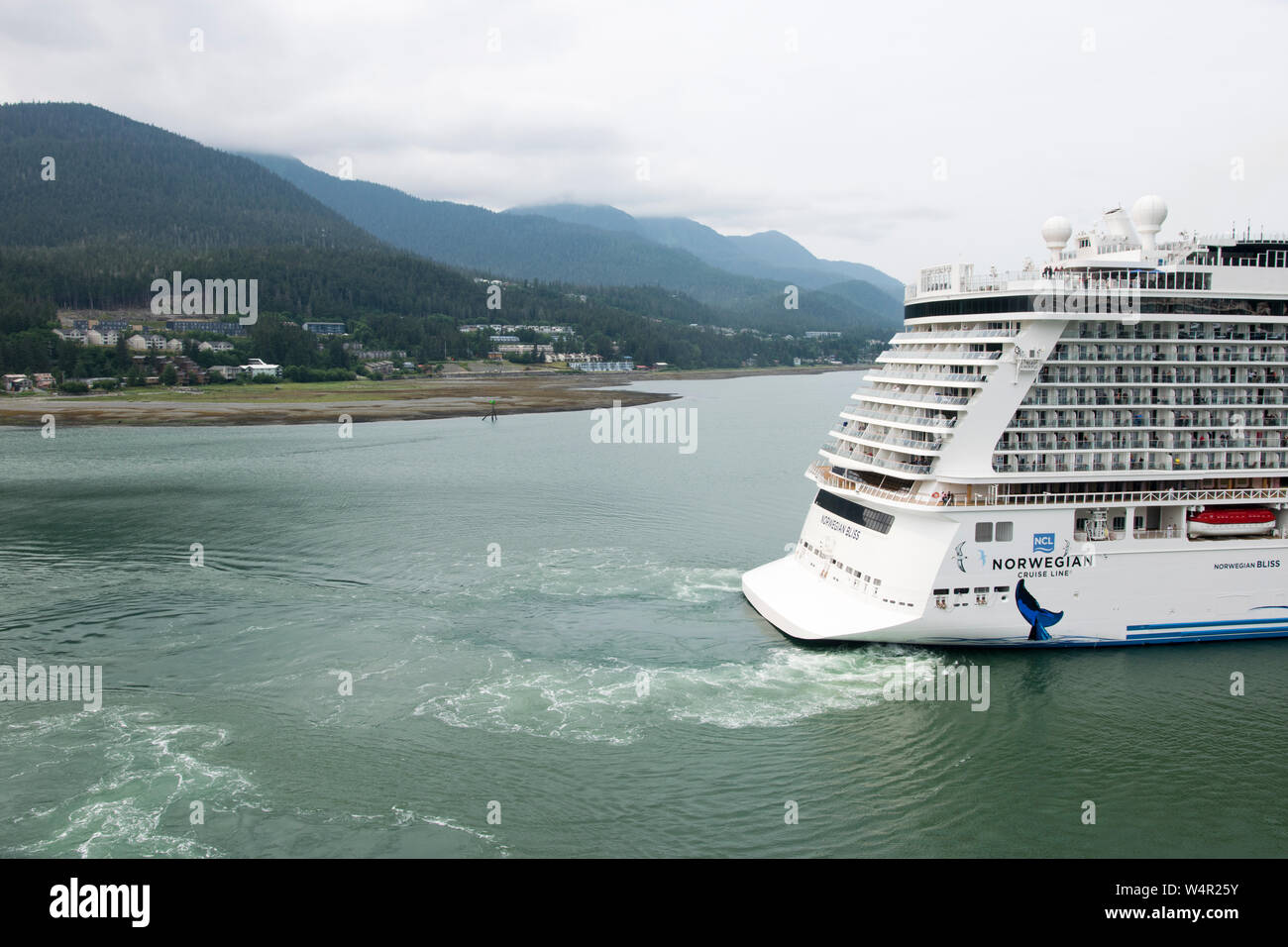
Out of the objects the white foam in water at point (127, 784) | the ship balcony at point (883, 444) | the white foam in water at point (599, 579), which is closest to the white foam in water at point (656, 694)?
the white foam in water at point (127, 784)

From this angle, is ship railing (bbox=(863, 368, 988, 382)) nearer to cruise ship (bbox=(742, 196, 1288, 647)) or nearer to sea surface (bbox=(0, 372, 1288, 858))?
cruise ship (bbox=(742, 196, 1288, 647))

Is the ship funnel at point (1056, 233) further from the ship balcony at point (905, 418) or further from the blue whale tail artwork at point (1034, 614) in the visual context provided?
the blue whale tail artwork at point (1034, 614)

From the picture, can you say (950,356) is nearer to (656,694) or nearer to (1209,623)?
(1209,623)

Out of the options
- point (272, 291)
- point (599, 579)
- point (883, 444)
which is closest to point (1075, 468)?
point (883, 444)

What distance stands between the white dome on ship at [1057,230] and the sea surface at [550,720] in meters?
11.2

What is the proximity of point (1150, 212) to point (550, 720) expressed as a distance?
809 inches

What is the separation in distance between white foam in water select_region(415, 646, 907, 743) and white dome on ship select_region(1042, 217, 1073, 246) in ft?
40.7

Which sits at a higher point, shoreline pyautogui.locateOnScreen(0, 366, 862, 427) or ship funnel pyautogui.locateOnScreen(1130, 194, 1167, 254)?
ship funnel pyautogui.locateOnScreen(1130, 194, 1167, 254)

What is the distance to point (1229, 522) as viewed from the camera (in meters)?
24.6

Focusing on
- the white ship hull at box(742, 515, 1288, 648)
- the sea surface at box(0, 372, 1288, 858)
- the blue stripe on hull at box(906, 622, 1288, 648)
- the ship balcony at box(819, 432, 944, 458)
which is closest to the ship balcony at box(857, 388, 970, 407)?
the ship balcony at box(819, 432, 944, 458)

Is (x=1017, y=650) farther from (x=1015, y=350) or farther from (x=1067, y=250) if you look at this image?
(x=1067, y=250)

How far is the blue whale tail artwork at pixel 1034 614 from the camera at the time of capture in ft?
76.6

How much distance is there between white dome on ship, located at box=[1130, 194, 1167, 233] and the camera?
86.4 ft

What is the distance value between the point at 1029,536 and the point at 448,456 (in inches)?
1682
